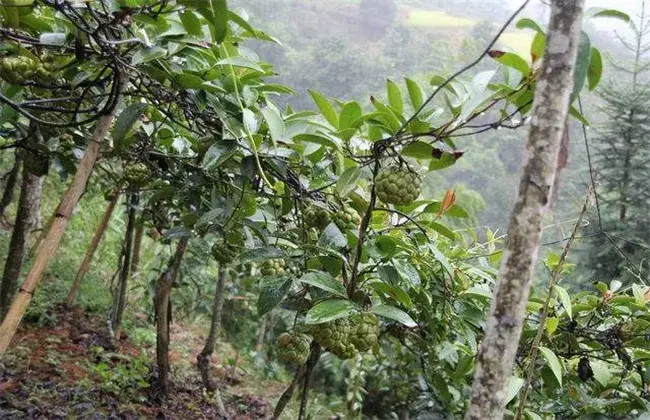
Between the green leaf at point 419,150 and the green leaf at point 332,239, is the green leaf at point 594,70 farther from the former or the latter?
the green leaf at point 332,239

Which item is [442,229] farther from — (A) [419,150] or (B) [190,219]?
(B) [190,219]

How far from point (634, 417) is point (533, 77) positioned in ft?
2.73

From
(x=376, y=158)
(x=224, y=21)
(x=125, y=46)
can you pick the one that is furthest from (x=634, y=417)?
(x=125, y=46)

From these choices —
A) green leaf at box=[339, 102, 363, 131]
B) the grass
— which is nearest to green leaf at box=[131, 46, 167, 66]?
green leaf at box=[339, 102, 363, 131]

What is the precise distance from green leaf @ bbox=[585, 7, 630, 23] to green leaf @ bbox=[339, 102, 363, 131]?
335 millimetres

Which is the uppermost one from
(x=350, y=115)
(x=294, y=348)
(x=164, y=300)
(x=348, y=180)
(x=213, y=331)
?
(x=350, y=115)

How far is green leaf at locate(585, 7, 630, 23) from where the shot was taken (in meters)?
0.70

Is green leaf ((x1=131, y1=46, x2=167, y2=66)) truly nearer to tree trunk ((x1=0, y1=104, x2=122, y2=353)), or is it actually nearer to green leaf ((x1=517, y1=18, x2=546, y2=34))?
tree trunk ((x1=0, y1=104, x2=122, y2=353))

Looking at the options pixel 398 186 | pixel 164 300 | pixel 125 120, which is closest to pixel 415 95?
pixel 398 186

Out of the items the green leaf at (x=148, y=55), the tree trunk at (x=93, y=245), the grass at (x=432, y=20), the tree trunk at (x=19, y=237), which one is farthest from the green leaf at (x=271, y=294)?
the grass at (x=432, y=20)

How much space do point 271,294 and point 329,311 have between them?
0.19 m

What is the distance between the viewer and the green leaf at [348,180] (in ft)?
3.03

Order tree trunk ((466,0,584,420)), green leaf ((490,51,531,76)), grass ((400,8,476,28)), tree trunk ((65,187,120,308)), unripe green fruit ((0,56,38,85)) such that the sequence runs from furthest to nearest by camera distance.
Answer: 1. grass ((400,8,476,28))
2. tree trunk ((65,187,120,308))
3. unripe green fruit ((0,56,38,85))
4. green leaf ((490,51,531,76))
5. tree trunk ((466,0,584,420))

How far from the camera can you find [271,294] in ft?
3.33
